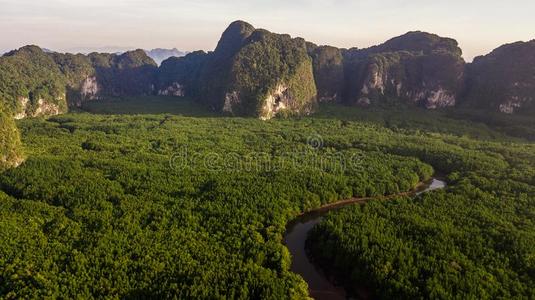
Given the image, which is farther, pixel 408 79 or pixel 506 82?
pixel 408 79

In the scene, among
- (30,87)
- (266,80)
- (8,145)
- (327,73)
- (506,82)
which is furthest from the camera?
(327,73)

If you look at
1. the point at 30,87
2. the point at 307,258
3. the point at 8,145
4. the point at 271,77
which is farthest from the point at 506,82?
the point at 30,87

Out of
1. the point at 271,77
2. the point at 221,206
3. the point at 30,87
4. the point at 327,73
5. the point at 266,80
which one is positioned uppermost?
the point at 327,73

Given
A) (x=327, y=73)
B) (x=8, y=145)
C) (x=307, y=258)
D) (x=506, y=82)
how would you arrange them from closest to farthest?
1. (x=307, y=258)
2. (x=8, y=145)
3. (x=506, y=82)
4. (x=327, y=73)

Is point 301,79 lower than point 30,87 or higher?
Answer: higher

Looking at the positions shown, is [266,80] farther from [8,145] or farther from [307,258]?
[307,258]

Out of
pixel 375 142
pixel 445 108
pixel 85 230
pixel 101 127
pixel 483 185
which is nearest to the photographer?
pixel 85 230

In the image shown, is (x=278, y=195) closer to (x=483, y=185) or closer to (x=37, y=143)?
(x=483, y=185)

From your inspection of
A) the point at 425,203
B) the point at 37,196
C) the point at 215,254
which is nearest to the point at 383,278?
the point at 215,254
